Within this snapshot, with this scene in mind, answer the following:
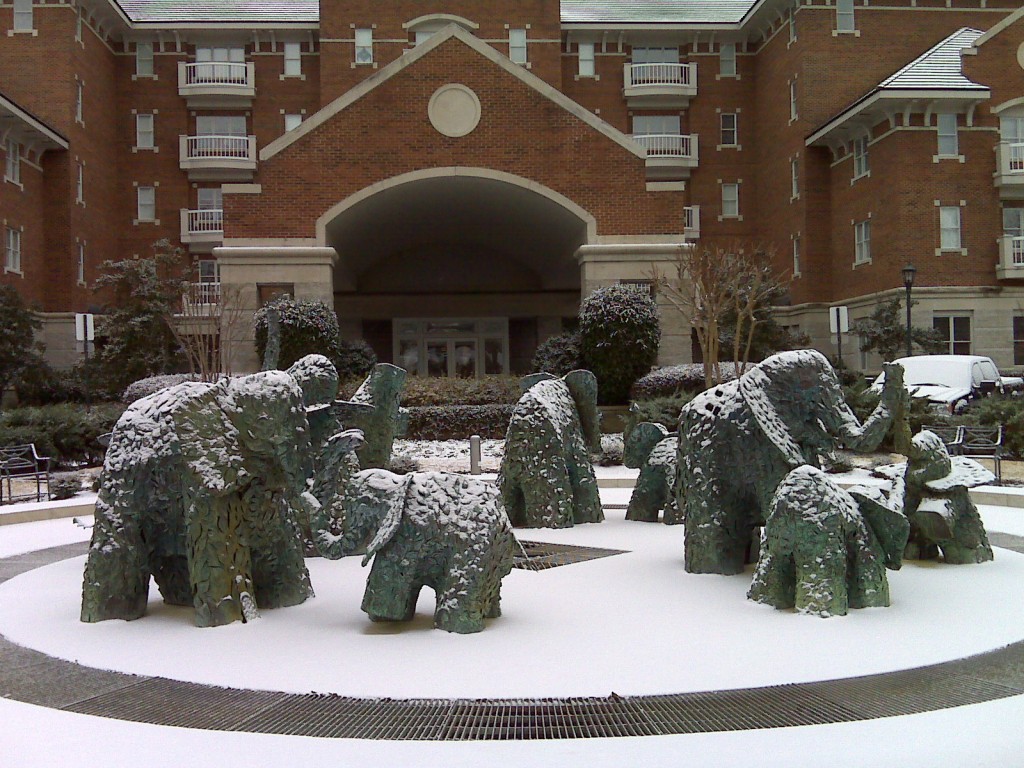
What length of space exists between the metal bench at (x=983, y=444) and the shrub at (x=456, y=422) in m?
8.61

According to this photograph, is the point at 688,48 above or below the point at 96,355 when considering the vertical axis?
above

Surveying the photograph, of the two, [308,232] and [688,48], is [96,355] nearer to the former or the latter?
[308,232]

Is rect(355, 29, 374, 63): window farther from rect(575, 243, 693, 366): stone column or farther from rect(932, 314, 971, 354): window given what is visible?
rect(932, 314, 971, 354): window

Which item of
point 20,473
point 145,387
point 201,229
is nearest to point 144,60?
point 201,229

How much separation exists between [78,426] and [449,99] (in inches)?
498

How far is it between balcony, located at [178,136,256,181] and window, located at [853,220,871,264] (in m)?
22.2

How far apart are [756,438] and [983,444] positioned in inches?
361

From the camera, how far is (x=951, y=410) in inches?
753

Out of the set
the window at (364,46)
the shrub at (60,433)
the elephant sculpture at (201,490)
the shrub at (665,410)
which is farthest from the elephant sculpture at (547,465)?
the window at (364,46)

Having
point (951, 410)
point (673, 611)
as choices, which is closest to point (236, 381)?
point (673, 611)

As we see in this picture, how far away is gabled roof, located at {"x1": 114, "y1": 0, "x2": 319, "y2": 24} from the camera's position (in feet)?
116

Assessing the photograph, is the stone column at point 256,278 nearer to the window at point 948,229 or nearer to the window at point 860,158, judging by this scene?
the window at point 860,158

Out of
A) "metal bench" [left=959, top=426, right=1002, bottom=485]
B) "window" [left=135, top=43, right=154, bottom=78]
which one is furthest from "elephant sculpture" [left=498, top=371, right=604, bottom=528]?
"window" [left=135, top=43, right=154, bottom=78]

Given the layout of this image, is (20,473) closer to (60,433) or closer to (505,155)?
(60,433)
